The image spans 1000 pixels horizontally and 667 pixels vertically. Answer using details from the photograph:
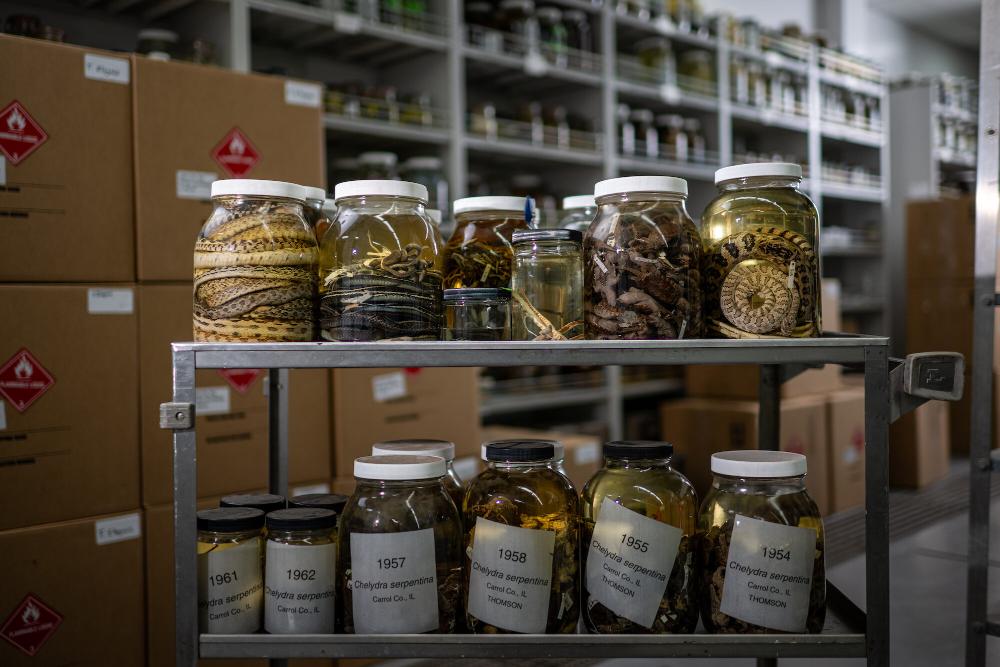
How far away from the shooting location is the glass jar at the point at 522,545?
39.2 inches

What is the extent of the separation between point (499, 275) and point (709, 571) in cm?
46

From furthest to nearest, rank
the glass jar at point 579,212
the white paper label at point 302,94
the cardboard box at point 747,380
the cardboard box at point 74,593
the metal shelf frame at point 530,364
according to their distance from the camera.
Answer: the cardboard box at point 747,380 < the white paper label at point 302,94 < the cardboard box at point 74,593 < the glass jar at point 579,212 < the metal shelf frame at point 530,364

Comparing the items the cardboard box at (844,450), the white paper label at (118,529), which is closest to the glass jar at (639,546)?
the white paper label at (118,529)

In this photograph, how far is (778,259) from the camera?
981mm

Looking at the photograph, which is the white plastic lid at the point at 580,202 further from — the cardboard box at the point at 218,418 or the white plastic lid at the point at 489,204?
the cardboard box at the point at 218,418

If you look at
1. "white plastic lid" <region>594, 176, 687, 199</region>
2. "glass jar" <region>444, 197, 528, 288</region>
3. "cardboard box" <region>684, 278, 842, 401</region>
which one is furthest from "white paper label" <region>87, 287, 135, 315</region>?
"cardboard box" <region>684, 278, 842, 401</region>

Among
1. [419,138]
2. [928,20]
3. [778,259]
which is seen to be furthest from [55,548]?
[928,20]

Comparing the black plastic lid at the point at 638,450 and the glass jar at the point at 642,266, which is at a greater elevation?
the glass jar at the point at 642,266

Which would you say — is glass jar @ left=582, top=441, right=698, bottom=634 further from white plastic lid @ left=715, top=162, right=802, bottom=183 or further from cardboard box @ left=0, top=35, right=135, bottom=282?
cardboard box @ left=0, top=35, right=135, bottom=282

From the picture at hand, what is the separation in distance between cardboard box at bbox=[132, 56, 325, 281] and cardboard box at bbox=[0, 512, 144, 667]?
52 cm

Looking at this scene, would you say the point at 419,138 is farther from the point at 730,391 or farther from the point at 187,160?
the point at 730,391

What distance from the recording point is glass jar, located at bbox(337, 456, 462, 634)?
38.9 inches

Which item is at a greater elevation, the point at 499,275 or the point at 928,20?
the point at 928,20

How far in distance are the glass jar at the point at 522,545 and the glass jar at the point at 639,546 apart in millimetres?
29
